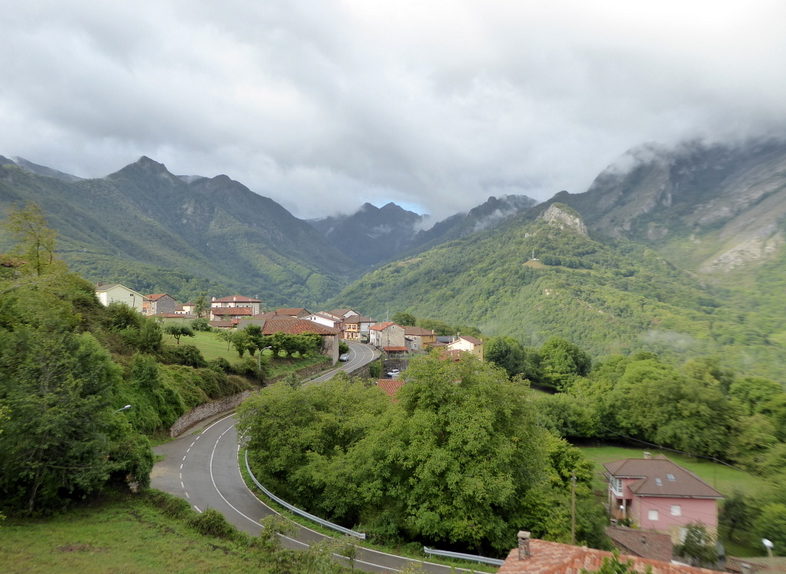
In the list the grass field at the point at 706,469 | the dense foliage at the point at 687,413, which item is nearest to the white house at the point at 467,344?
the dense foliage at the point at 687,413

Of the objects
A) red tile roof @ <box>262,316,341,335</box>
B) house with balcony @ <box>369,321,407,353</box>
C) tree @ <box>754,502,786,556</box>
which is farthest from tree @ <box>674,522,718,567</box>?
house with balcony @ <box>369,321,407,353</box>

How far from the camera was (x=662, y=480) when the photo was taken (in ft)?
110

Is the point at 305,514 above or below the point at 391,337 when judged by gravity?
below

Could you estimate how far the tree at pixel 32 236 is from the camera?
29.7m

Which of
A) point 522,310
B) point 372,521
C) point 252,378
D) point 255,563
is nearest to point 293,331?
point 252,378

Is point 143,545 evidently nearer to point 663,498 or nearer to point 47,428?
point 47,428

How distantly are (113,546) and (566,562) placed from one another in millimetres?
15558

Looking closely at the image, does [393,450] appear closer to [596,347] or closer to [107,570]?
[107,570]

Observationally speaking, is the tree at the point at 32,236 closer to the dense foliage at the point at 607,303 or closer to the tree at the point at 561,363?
the tree at the point at 561,363

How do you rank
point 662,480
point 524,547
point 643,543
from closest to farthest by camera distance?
1. point 524,547
2. point 643,543
3. point 662,480

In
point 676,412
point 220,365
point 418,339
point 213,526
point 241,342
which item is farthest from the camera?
point 418,339

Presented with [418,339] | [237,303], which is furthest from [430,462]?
[237,303]

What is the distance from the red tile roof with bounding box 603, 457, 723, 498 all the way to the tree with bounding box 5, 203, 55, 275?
46506 millimetres

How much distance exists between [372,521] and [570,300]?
116871 millimetres
